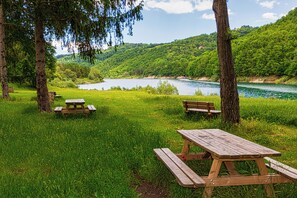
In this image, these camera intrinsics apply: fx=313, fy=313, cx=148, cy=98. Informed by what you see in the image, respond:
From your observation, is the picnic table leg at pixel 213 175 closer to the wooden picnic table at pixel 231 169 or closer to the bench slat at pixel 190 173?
the wooden picnic table at pixel 231 169

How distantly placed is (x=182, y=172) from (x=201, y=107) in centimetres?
922

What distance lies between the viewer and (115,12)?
14.2m

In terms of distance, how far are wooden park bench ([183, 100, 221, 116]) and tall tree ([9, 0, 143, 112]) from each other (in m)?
4.36

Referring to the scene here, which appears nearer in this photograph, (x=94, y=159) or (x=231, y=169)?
(x=231, y=169)

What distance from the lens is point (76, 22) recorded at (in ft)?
42.5

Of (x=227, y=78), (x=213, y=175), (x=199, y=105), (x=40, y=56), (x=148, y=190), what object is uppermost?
(x=40, y=56)

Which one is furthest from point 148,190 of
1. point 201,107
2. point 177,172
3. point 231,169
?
point 201,107

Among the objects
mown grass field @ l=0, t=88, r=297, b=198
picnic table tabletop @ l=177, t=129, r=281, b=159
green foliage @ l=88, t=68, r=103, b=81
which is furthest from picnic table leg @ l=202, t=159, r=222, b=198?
green foliage @ l=88, t=68, r=103, b=81

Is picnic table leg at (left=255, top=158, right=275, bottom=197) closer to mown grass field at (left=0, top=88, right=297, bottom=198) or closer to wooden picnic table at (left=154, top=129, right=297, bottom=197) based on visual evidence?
wooden picnic table at (left=154, top=129, right=297, bottom=197)

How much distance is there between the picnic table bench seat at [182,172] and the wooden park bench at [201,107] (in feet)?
24.4

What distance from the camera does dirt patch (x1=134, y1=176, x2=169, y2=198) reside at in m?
4.77

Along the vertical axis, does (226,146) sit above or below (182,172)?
above

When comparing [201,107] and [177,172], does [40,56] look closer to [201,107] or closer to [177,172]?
[201,107]

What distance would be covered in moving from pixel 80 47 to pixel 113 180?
10561 mm
